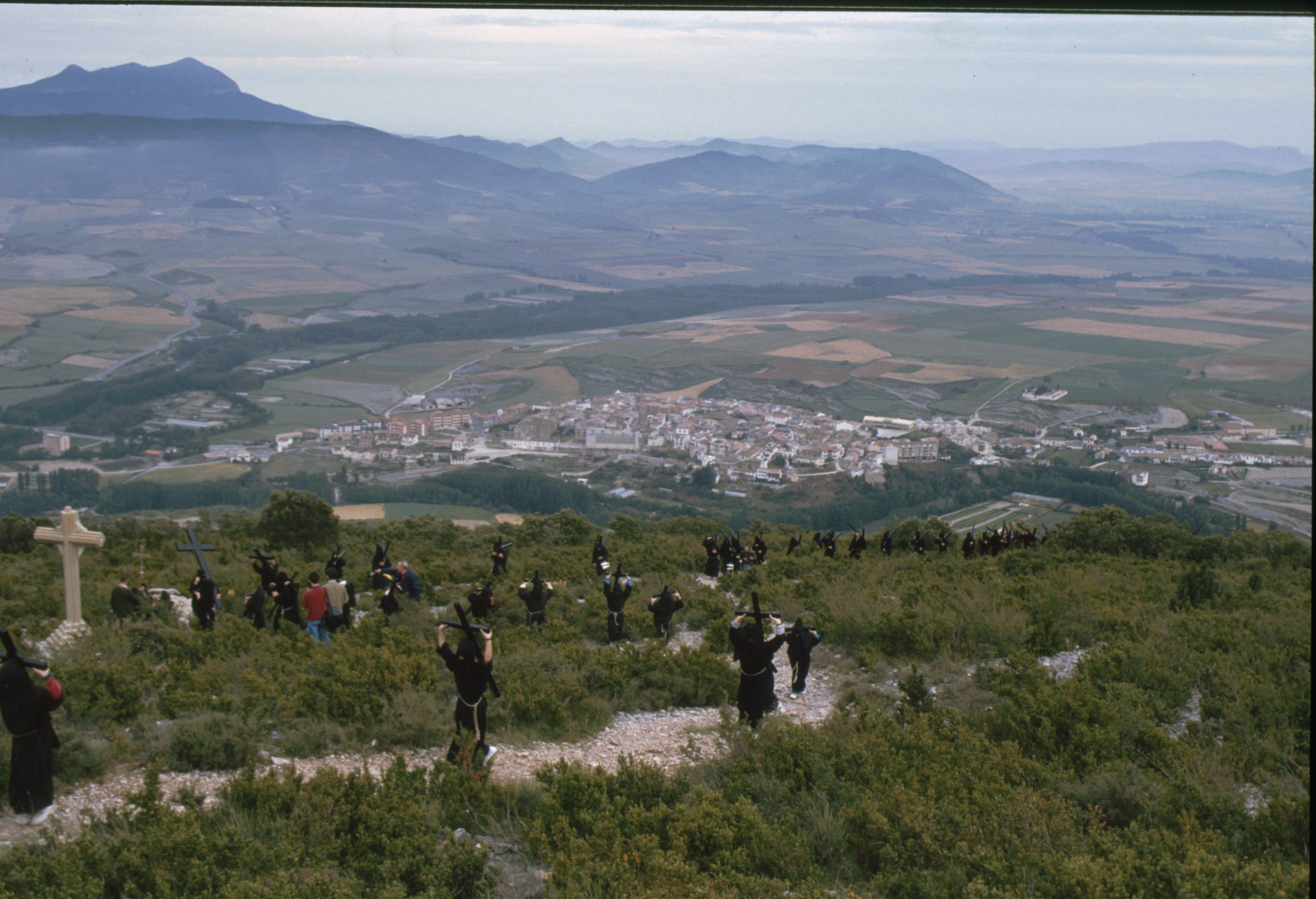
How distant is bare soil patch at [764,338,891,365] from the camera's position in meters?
75.1

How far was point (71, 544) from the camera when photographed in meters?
9.92

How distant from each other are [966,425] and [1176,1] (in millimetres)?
55738

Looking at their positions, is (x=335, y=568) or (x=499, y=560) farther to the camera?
(x=499, y=560)

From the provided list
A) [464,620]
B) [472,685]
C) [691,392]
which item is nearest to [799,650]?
[472,685]

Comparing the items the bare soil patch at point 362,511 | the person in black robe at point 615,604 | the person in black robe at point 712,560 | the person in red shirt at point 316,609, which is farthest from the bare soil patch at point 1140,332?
the person in red shirt at point 316,609

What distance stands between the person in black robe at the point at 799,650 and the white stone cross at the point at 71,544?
7908mm

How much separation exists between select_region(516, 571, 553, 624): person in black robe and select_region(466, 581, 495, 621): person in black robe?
0.42 m

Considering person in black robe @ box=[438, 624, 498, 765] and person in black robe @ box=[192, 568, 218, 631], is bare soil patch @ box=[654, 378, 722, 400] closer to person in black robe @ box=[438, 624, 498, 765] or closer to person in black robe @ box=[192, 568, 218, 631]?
person in black robe @ box=[192, 568, 218, 631]

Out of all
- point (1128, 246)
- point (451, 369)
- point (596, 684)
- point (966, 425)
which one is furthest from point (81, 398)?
point (1128, 246)

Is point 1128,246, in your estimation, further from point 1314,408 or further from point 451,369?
point 1314,408

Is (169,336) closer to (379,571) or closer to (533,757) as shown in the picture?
(379,571)

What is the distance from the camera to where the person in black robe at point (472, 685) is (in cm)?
656

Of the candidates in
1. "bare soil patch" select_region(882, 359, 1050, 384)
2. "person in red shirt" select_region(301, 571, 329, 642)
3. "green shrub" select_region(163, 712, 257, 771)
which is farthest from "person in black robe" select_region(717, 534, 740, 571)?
"bare soil patch" select_region(882, 359, 1050, 384)

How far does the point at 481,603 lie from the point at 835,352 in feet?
231
